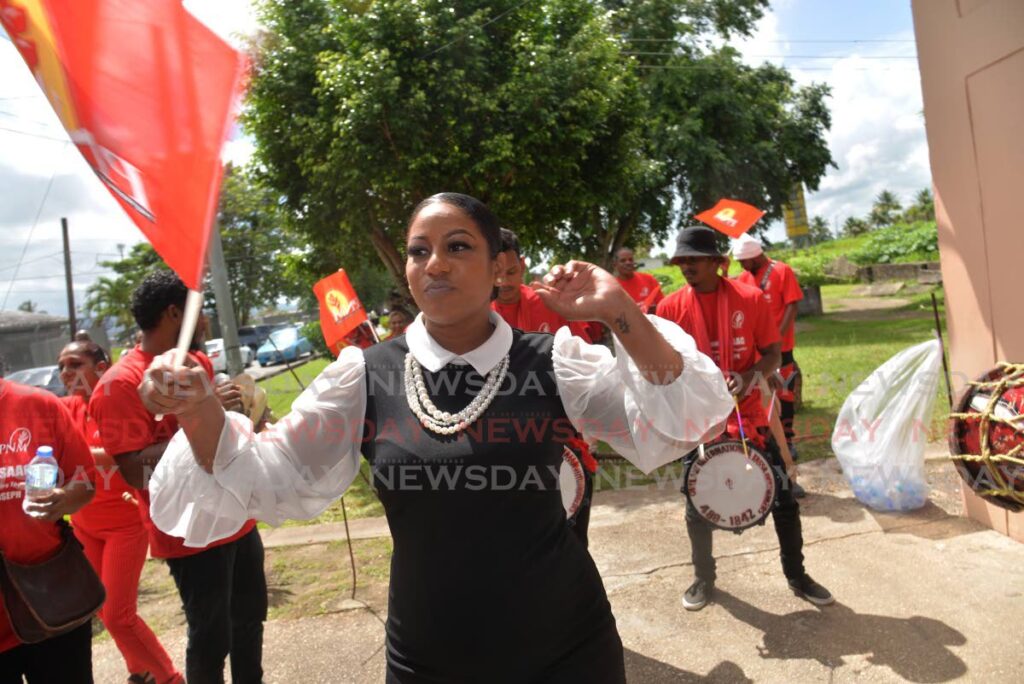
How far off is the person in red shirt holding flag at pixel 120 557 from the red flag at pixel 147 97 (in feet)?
7.12

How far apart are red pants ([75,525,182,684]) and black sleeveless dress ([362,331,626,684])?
207 centimetres

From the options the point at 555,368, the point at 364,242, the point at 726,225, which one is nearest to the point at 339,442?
the point at 555,368

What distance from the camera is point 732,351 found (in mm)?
4129

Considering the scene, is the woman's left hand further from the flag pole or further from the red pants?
the red pants

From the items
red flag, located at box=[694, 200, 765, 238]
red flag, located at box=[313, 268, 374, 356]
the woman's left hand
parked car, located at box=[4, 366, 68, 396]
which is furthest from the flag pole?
parked car, located at box=[4, 366, 68, 396]

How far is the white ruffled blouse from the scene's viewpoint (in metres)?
1.65

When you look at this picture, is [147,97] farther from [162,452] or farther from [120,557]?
[120,557]

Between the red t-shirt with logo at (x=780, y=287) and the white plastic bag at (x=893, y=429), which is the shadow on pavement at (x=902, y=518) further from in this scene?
the red t-shirt with logo at (x=780, y=287)

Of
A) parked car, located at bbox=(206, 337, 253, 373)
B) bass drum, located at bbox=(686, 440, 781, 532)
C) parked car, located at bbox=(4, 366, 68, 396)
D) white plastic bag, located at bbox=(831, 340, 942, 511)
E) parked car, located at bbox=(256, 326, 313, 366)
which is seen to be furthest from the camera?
parked car, located at bbox=(256, 326, 313, 366)

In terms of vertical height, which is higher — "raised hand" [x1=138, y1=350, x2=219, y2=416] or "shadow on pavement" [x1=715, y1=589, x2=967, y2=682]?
"raised hand" [x1=138, y1=350, x2=219, y2=416]

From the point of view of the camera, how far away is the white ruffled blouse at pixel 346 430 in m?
1.65

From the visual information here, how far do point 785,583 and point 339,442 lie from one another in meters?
3.22

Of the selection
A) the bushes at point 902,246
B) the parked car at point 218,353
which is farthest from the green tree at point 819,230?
the parked car at point 218,353

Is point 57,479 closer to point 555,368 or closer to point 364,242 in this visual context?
point 555,368
